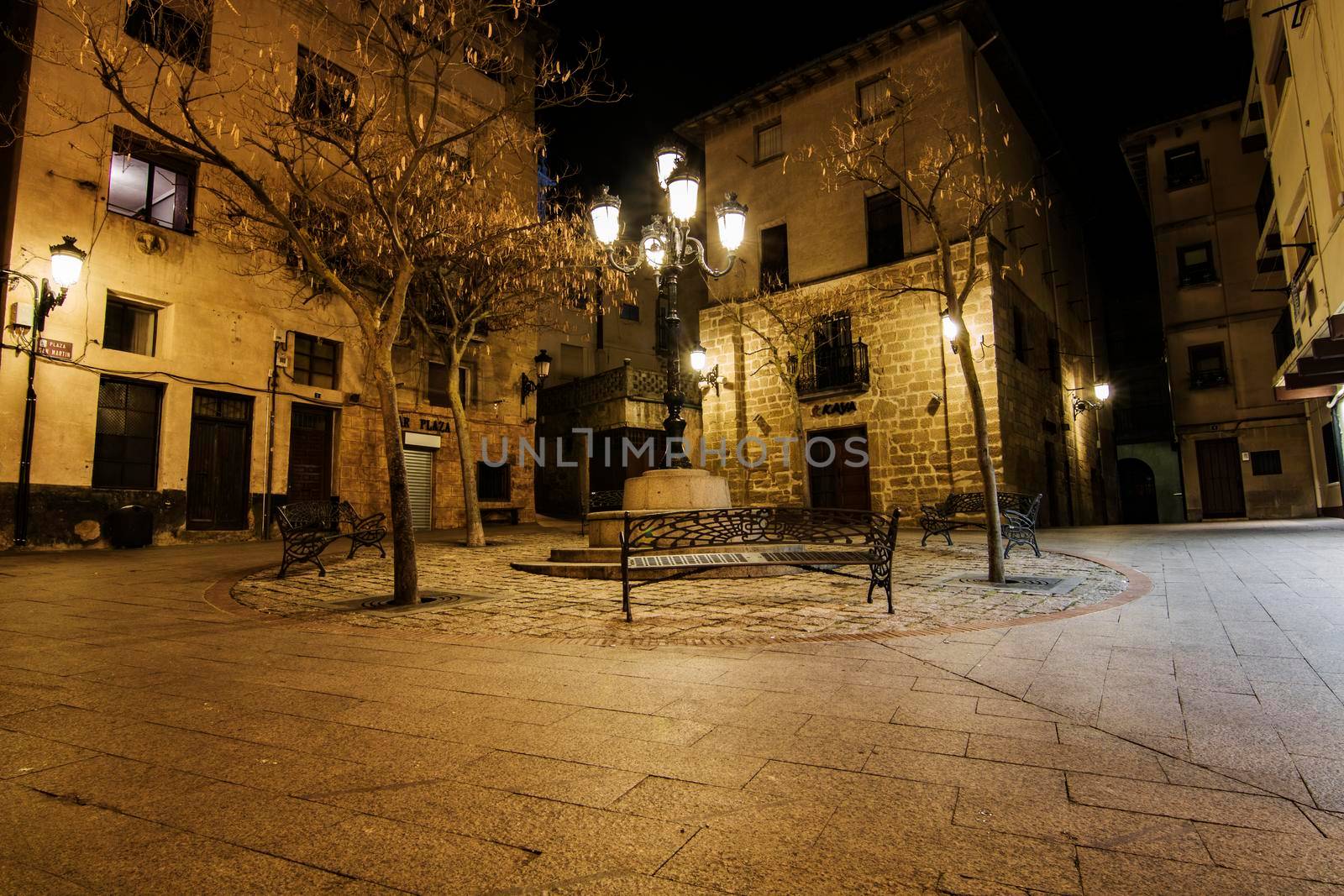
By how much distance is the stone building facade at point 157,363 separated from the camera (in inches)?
479

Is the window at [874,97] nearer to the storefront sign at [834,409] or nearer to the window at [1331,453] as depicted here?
the storefront sign at [834,409]

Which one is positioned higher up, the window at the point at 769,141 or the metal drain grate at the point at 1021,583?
the window at the point at 769,141

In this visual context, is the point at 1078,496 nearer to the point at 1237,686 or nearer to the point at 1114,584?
the point at 1114,584

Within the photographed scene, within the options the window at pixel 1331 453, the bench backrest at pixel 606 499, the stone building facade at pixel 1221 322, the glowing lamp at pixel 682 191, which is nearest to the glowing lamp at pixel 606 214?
the glowing lamp at pixel 682 191

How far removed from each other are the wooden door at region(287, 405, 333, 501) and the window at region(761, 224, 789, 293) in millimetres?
12552

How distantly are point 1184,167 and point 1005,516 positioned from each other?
2264cm

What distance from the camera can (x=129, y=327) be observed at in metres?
13.8

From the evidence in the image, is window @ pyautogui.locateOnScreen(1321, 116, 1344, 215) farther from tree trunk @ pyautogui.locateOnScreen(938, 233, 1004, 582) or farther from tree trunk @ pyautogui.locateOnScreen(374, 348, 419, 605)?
tree trunk @ pyautogui.locateOnScreen(374, 348, 419, 605)

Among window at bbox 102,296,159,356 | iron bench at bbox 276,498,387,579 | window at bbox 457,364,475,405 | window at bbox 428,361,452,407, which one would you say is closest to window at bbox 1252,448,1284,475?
window at bbox 457,364,475,405

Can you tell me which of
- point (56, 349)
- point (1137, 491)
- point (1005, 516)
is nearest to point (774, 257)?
point (1005, 516)

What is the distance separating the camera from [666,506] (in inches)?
342

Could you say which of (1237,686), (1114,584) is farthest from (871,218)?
(1237,686)

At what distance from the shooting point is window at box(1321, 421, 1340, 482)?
17.8 m

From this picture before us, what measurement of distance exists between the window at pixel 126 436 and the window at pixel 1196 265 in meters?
31.1
